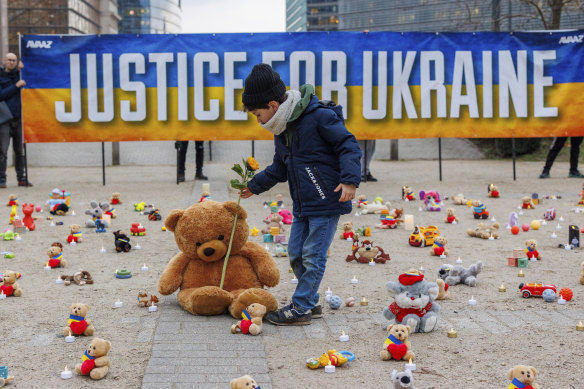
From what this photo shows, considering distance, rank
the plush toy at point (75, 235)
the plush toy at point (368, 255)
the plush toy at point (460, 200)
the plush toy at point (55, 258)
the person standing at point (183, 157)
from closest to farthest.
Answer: the plush toy at point (55, 258)
the plush toy at point (368, 255)
the plush toy at point (75, 235)
the plush toy at point (460, 200)
the person standing at point (183, 157)

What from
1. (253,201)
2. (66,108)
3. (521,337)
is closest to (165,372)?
(521,337)

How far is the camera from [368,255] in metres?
6.25

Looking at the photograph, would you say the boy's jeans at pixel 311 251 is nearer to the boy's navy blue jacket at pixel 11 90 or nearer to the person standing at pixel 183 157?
the person standing at pixel 183 157

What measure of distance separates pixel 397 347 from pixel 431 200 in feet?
19.8

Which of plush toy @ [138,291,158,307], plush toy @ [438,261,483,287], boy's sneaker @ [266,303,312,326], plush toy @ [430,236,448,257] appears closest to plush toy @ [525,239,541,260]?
plush toy @ [430,236,448,257]

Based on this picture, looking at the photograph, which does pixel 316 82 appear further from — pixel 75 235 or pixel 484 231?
pixel 75 235

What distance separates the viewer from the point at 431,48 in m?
11.9

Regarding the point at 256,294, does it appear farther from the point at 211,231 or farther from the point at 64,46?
the point at 64,46

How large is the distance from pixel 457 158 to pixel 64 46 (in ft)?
29.8

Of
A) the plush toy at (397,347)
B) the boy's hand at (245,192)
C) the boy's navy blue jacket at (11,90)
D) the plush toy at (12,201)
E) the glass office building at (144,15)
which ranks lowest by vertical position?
the plush toy at (397,347)

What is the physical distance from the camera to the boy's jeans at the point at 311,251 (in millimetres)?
4398

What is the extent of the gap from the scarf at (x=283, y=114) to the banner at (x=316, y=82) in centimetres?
711

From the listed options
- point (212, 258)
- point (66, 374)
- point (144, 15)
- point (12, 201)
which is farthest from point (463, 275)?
point (144, 15)

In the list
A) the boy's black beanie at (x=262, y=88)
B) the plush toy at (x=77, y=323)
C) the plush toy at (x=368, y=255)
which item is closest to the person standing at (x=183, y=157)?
the plush toy at (x=368, y=255)
